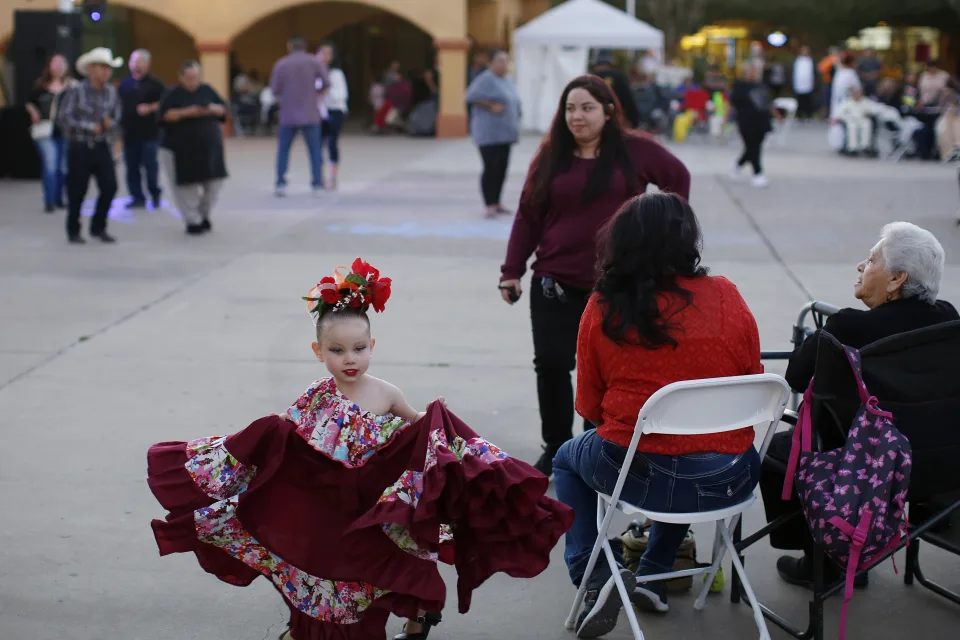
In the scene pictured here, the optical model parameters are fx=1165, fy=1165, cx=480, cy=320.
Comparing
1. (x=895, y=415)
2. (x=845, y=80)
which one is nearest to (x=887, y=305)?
(x=895, y=415)

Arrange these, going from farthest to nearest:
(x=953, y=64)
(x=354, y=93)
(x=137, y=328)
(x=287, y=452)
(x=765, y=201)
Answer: (x=953, y=64)
(x=354, y=93)
(x=765, y=201)
(x=137, y=328)
(x=287, y=452)

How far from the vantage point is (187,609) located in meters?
3.76

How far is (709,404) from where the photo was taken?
10.3ft

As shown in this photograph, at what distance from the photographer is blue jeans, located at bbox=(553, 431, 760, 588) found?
326cm

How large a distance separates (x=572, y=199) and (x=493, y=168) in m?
7.96

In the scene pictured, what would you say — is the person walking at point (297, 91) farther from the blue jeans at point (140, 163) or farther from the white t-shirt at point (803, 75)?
the white t-shirt at point (803, 75)

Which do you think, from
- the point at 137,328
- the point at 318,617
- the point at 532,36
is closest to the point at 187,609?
the point at 318,617

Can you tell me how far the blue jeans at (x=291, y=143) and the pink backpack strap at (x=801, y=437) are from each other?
11649 millimetres

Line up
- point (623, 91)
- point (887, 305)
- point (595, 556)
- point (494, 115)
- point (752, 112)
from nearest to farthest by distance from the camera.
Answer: point (595, 556) → point (887, 305) → point (623, 91) → point (494, 115) → point (752, 112)

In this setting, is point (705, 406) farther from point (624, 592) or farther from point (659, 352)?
point (624, 592)

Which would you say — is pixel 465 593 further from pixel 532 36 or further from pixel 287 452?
pixel 532 36

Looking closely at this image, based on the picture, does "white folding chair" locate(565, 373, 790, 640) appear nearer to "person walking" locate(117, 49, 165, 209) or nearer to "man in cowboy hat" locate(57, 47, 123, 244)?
"man in cowboy hat" locate(57, 47, 123, 244)

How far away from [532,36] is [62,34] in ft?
38.3

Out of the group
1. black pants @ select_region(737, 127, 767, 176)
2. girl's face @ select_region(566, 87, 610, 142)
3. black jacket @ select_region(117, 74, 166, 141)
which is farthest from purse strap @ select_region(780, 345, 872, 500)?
black pants @ select_region(737, 127, 767, 176)
